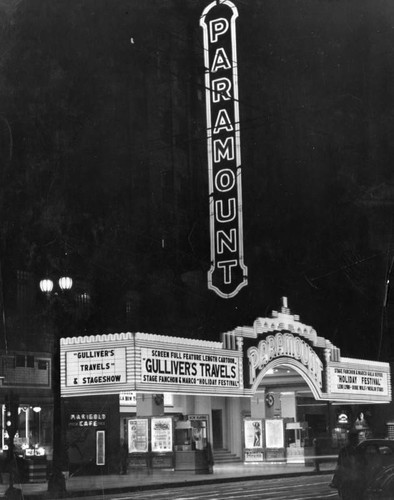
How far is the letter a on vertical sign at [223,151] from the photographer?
54.5 feet

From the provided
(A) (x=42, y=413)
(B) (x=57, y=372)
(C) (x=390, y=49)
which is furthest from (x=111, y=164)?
(A) (x=42, y=413)

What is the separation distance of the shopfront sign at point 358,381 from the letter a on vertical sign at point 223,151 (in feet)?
20.0

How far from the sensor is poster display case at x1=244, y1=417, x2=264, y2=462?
69.1 ft

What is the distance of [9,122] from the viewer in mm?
15711

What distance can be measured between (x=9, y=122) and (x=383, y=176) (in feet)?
21.2

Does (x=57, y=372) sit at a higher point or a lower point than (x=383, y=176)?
lower

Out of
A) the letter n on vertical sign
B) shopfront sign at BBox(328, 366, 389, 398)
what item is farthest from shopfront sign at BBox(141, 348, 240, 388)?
the letter n on vertical sign

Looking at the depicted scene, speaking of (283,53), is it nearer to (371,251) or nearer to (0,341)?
(371,251)

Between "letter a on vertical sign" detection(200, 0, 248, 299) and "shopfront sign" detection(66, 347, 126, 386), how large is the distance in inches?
98.8

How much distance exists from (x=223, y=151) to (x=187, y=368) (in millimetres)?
4567

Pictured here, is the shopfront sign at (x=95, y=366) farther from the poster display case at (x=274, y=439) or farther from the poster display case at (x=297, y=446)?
the poster display case at (x=297, y=446)

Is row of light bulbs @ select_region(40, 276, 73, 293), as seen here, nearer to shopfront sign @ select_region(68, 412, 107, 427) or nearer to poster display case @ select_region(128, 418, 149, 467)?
shopfront sign @ select_region(68, 412, 107, 427)

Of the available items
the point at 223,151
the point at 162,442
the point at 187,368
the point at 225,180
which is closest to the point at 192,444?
the point at 162,442

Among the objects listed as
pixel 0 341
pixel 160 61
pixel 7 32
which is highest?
pixel 160 61
